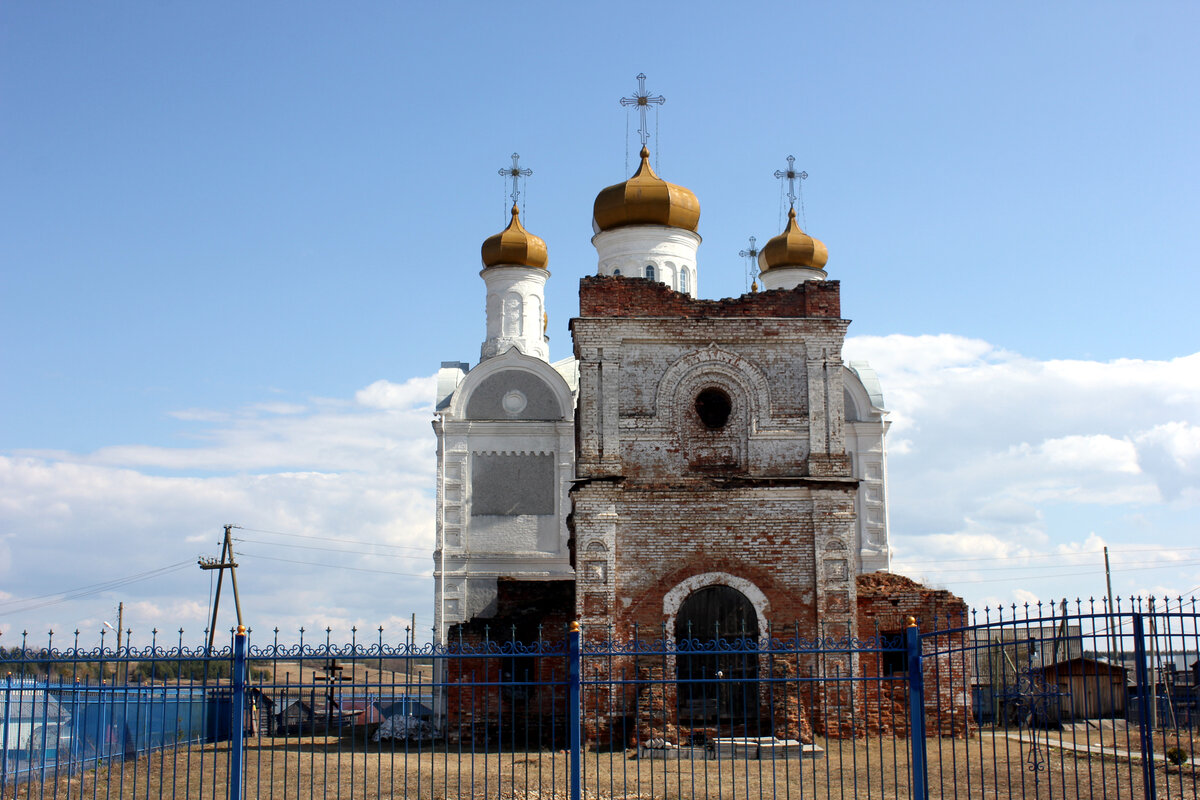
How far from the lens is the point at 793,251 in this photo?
93.7 feet

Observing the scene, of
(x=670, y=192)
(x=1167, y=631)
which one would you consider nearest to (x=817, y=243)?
(x=670, y=192)

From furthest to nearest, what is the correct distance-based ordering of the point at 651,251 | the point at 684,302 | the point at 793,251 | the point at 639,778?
the point at 793,251
the point at 651,251
the point at 684,302
the point at 639,778

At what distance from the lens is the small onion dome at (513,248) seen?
30.8m

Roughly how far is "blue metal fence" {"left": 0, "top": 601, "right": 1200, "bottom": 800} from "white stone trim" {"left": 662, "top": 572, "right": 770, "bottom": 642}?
1.24ft

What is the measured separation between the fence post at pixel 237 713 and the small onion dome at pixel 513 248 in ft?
71.5

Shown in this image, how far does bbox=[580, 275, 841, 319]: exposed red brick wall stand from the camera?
16859 millimetres

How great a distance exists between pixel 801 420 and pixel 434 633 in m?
11.8

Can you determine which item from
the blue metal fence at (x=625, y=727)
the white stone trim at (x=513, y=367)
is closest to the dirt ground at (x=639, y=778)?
the blue metal fence at (x=625, y=727)

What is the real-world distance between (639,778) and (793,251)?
1957cm

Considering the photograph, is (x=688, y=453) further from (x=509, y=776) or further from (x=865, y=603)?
(x=509, y=776)

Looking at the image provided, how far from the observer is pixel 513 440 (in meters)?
28.0

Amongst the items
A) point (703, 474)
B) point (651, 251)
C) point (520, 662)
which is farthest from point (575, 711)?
point (651, 251)

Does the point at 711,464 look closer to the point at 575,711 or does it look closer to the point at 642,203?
the point at 642,203

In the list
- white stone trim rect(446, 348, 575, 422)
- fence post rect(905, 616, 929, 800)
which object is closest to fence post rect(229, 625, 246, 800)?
fence post rect(905, 616, 929, 800)
